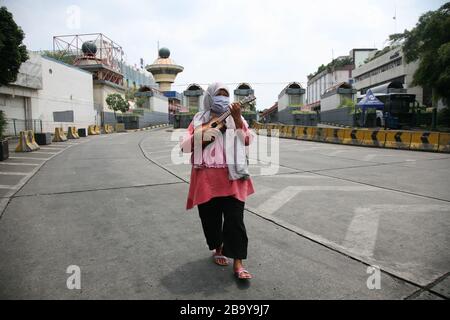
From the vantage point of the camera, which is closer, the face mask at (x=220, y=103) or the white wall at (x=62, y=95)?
the face mask at (x=220, y=103)

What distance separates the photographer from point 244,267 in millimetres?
3199

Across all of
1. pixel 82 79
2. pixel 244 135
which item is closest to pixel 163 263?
pixel 244 135

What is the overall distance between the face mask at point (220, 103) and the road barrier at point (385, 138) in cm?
1315

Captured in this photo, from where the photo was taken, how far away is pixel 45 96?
93.3 ft

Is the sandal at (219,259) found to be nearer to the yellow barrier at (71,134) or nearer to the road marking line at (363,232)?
the road marking line at (363,232)

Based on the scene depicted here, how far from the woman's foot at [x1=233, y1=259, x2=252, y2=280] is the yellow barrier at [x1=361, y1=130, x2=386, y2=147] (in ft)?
47.6

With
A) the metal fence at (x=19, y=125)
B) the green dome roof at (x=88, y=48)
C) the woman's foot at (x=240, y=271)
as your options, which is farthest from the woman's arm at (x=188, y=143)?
the green dome roof at (x=88, y=48)

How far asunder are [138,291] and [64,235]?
188 centimetres

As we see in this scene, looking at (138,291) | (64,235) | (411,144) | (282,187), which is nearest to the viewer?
(138,291)

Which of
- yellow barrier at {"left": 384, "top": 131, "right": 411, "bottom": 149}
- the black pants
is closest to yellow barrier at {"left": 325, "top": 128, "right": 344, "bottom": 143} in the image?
yellow barrier at {"left": 384, "top": 131, "right": 411, "bottom": 149}

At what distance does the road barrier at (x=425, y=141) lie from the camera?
13.4 metres

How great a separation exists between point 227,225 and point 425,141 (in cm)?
1368
